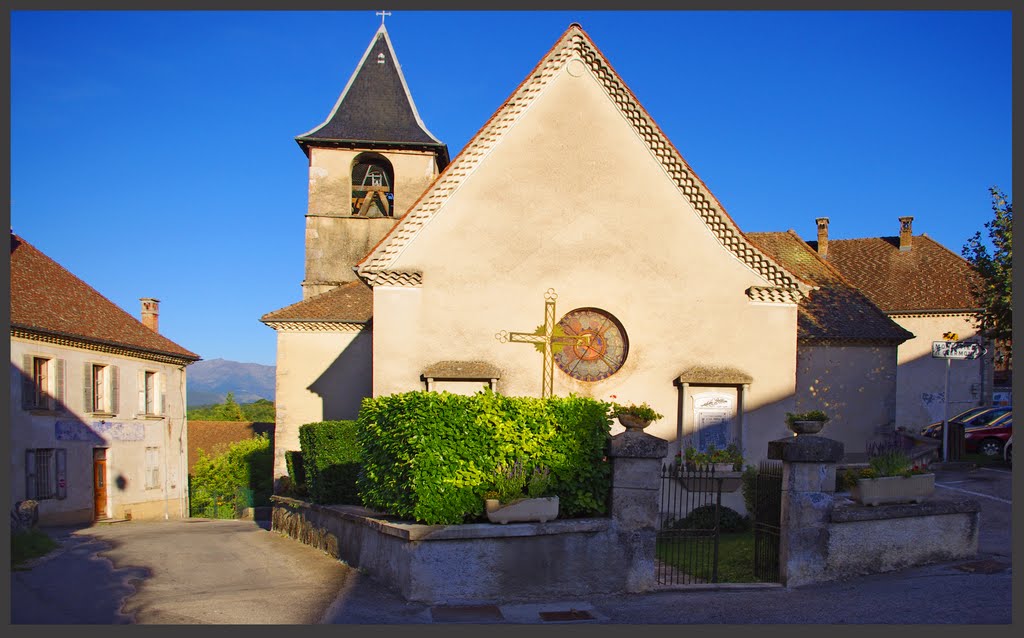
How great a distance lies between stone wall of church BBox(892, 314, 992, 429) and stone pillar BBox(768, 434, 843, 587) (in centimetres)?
2716

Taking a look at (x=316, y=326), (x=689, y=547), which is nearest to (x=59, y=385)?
(x=316, y=326)

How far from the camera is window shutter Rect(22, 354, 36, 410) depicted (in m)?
21.3

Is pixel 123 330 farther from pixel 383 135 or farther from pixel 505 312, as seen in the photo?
pixel 505 312

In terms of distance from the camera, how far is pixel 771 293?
16672 millimetres

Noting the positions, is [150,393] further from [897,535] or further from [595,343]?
[897,535]

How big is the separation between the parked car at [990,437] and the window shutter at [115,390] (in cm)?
2656

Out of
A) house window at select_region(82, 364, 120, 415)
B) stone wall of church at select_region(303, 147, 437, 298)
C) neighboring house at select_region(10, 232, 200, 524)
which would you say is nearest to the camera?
neighboring house at select_region(10, 232, 200, 524)

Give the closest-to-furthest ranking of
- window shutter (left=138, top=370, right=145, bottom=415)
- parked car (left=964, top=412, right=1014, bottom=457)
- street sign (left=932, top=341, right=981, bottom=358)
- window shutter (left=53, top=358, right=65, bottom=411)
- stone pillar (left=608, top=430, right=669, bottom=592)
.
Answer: stone pillar (left=608, top=430, right=669, bottom=592) < street sign (left=932, top=341, right=981, bottom=358) < window shutter (left=53, top=358, right=65, bottom=411) < parked car (left=964, top=412, right=1014, bottom=457) < window shutter (left=138, top=370, right=145, bottom=415)

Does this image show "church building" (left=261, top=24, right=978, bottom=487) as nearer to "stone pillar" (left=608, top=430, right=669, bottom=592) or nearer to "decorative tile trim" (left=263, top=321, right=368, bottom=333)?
"stone pillar" (left=608, top=430, right=669, bottom=592)

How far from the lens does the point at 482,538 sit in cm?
966

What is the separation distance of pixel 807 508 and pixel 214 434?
3551cm

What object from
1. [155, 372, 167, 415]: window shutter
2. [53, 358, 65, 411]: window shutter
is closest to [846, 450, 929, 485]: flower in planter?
[53, 358, 65, 411]: window shutter

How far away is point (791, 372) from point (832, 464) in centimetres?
633

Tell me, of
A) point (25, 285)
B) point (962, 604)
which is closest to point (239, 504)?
point (25, 285)
